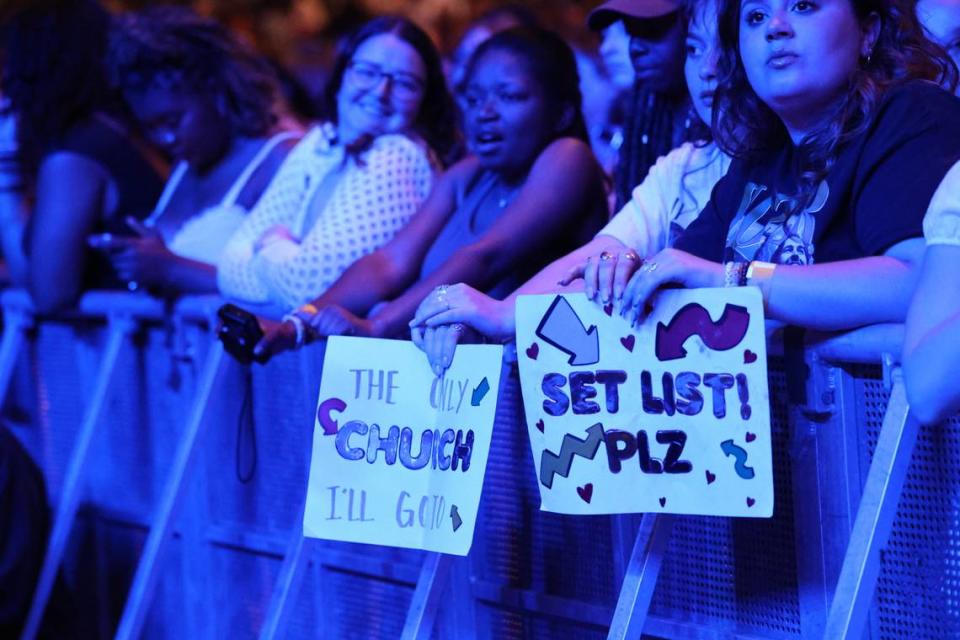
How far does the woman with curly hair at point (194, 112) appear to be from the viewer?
4234 mm

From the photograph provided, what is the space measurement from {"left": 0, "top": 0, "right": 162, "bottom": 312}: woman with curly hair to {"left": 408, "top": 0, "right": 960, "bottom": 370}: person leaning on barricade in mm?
2182

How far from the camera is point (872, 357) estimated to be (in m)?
2.01

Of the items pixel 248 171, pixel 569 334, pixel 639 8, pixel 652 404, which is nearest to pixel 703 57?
pixel 639 8

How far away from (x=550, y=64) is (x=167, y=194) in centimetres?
166

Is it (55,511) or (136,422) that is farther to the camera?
(55,511)

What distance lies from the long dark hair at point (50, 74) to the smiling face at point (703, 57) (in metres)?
2.36

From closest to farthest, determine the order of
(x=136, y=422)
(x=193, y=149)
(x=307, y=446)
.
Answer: (x=307, y=446)
(x=136, y=422)
(x=193, y=149)

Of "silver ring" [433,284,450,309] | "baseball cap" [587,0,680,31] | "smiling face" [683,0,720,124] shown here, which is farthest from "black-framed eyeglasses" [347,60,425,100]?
"silver ring" [433,284,450,309]

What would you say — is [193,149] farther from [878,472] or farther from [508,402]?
[878,472]

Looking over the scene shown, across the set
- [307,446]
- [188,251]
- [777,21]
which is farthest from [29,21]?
[777,21]

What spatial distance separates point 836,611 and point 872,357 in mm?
365

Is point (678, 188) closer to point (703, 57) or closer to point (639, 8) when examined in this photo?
point (703, 57)

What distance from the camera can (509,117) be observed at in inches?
126

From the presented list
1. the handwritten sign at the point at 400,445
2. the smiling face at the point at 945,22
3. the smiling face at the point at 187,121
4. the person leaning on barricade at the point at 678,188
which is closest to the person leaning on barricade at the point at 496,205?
the person leaning on barricade at the point at 678,188
